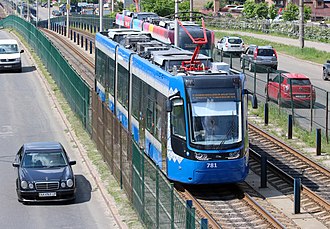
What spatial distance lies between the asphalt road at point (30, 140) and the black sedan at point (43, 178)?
0.34 metres

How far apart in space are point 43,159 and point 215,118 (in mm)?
4808

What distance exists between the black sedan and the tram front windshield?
139 inches

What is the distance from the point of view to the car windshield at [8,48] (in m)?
51.9

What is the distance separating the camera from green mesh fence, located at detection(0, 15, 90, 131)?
1280 inches

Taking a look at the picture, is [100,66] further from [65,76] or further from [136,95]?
[136,95]

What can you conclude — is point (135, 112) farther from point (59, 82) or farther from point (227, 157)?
point (59, 82)

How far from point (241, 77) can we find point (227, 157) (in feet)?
7.18

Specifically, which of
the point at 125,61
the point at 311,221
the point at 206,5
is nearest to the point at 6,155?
the point at 125,61

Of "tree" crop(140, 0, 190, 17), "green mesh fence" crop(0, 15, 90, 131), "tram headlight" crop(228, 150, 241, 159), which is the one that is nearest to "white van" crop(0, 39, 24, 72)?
"green mesh fence" crop(0, 15, 90, 131)

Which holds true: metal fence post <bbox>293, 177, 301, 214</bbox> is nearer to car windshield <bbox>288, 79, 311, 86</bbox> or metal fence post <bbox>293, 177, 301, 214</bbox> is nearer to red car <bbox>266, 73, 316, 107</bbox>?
red car <bbox>266, 73, 316, 107</bbox>

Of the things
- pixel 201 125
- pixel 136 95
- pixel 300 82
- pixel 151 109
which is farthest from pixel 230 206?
pixel 300 82

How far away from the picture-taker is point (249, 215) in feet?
68.0

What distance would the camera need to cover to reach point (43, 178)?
21438 mm

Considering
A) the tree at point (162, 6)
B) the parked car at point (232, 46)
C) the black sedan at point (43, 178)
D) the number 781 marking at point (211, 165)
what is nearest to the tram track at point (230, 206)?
the number 781 marking at point (211, 165)
